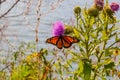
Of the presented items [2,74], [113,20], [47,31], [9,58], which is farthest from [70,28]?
[47,31]

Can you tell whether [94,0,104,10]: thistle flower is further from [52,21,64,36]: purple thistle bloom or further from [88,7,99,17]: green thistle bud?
[52,21,64,36]: purple thistle bloom

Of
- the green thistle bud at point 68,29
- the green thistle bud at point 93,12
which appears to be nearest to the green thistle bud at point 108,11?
the green thistle bud at point 93,12

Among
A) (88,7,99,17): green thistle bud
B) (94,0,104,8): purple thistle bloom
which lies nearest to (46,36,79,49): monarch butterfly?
(88,7,99,17): green thistle bud

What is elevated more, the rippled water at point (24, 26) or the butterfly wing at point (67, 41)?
the butterfly wing at point (67, 41)

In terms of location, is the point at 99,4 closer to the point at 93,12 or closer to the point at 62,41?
the point at 93,12

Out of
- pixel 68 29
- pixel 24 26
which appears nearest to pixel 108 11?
pixel 68 29

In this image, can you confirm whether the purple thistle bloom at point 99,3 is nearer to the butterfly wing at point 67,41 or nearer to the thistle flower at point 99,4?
the thistle flower at point 99,4

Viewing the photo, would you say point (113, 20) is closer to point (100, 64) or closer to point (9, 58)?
point (100, 64)

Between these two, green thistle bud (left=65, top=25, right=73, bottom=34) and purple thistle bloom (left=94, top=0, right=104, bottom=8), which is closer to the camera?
green thistle bud (left=65, top=25, right=73, bottom=34)

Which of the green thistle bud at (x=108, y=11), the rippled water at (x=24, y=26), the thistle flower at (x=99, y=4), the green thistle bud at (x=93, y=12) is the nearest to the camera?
the green thistle bud at (x=93, y=12)

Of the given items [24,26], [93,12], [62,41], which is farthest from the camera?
[24,26]

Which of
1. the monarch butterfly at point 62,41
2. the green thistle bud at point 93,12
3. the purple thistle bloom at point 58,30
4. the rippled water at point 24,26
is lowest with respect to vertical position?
the rippled water at point 24,26
